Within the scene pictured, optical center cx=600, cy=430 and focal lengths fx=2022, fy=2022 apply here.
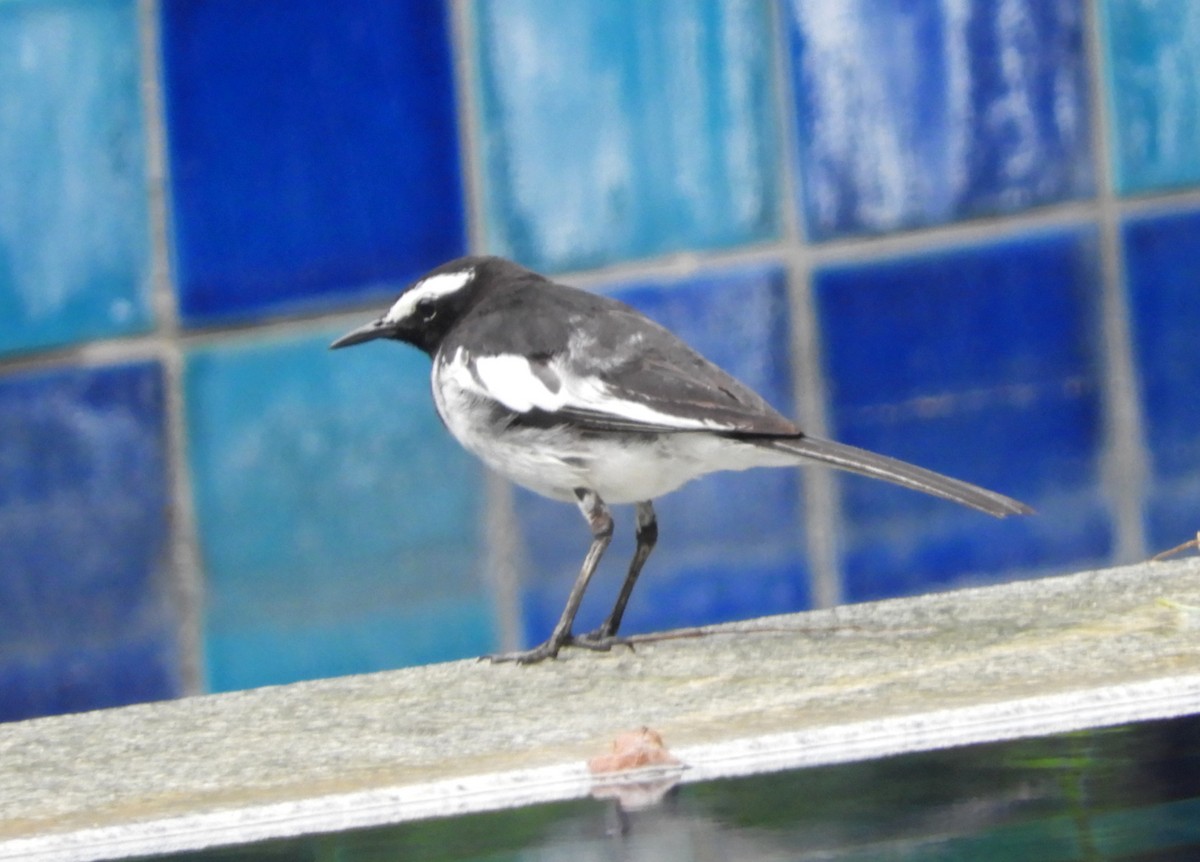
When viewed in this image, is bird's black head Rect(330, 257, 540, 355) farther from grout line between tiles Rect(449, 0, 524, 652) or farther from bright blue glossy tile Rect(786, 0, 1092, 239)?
bright blue glossy tile Rect(786, 0, 1092, 239)

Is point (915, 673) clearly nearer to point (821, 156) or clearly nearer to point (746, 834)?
point (746, 834)

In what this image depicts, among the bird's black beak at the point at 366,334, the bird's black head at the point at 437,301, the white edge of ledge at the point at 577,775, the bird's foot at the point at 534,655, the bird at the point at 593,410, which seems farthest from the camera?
the bird's black beak at the point at 366,334

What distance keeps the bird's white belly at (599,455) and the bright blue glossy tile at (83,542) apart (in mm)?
1154

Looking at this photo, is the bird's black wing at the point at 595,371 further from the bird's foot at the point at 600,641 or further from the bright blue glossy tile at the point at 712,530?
the bright blue glossy tile at the point at 712,530

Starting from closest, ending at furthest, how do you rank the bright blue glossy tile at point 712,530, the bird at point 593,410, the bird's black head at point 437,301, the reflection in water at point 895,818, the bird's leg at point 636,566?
the reflection in water at point 895,818 < the bird at point 593,410 < the bird's leg at point 636,566 < the bird's black head at point 437,301 < the bright blue glossy tile at point 712,530

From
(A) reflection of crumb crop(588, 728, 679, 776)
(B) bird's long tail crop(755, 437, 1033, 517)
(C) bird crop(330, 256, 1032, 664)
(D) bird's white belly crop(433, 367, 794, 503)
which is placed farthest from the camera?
(D) bird's white belly crop(433, 367, 794, 503)

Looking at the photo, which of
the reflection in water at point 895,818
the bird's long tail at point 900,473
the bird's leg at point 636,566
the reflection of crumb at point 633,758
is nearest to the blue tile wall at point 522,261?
the bird's leg at point 636,566

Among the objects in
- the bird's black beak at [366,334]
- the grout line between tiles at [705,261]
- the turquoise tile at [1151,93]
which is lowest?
the bird's black beak at [366,334]

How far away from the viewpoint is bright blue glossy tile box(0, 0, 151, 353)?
16.9ft

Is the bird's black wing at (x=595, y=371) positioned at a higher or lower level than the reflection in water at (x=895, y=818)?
higher

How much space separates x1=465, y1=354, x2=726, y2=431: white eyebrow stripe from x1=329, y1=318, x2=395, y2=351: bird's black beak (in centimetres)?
45

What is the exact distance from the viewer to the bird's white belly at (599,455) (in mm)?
4223

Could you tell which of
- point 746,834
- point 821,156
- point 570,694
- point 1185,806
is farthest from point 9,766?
point 821,156

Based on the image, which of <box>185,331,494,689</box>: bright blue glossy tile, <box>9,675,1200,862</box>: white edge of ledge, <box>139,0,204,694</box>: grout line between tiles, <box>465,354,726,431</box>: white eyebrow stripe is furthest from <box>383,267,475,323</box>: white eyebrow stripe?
<box>9,675,1200,862</box>: white edge of ledge
